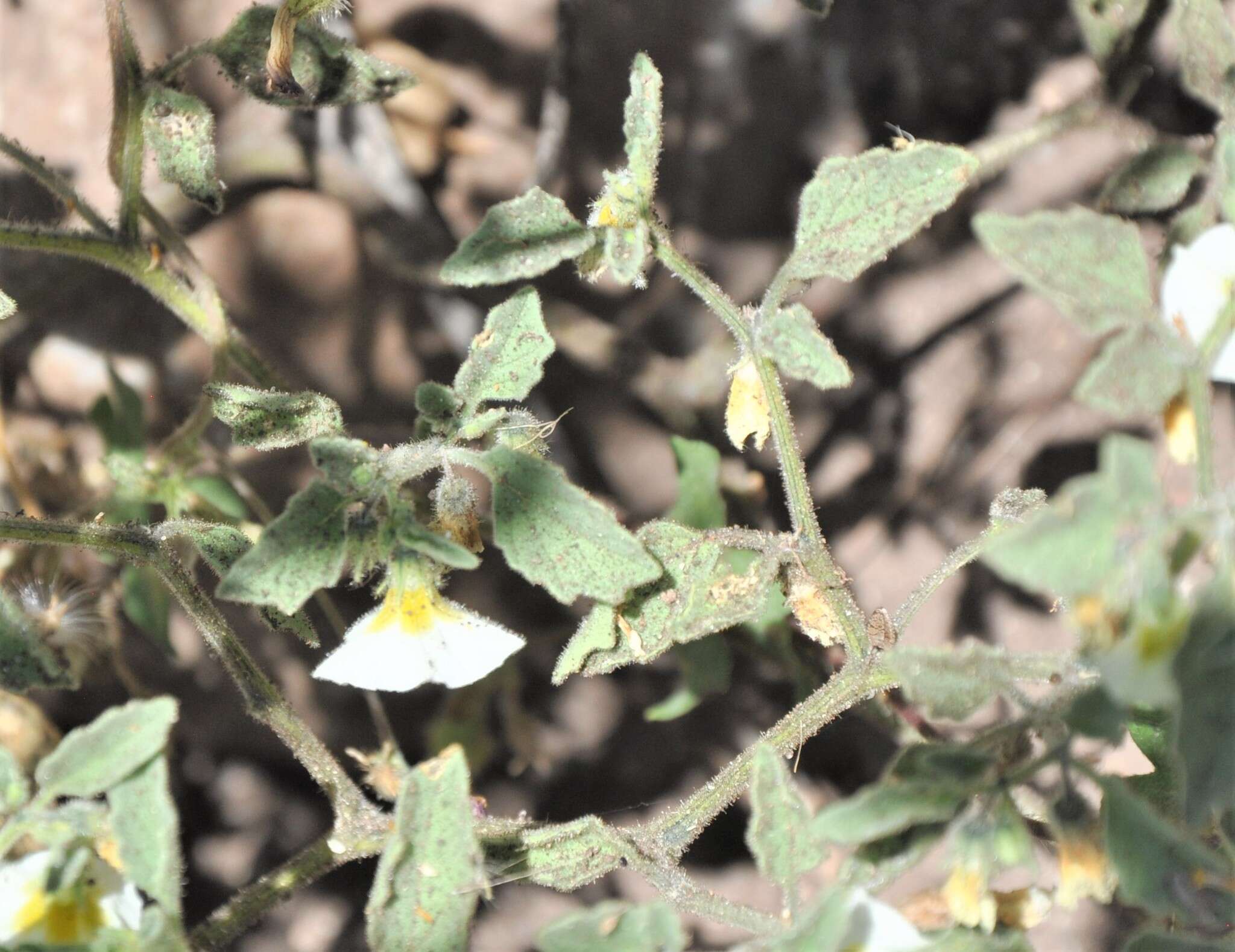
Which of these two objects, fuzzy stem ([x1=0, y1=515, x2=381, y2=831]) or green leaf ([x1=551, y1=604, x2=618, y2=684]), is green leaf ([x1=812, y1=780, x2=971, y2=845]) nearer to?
green leaf ([x1=551, y1=604, x2=618, y2=684])

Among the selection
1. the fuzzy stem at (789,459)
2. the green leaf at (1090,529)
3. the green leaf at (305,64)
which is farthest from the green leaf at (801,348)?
the green leaf at (305,64)

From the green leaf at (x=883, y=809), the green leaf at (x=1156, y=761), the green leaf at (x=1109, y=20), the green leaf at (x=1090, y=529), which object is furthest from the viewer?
the green leaf at (x=1109, y=20)

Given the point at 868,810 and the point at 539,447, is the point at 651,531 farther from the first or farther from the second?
the point at 868,810

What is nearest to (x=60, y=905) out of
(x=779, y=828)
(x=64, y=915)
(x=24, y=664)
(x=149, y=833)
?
(x=64, y=915)

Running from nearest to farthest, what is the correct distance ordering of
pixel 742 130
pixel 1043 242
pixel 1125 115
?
1. pixel 1043 242
2. pixel 1125 115
3. pixel 742 130

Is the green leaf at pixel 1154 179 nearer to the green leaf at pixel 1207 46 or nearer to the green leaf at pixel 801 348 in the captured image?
the green leaf at pixel 1207 46

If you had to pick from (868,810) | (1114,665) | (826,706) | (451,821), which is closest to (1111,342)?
(1114,665)

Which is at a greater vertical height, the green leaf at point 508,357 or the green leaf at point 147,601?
the green leaf at point 508,357
